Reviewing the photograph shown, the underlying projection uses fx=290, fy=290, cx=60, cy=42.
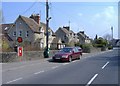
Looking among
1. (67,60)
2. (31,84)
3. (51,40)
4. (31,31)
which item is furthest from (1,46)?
(51,40)

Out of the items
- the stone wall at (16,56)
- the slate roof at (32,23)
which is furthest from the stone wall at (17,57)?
the slate roof at (32,23)

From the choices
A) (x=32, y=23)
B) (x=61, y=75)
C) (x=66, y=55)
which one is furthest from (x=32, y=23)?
(x=61, y=75)

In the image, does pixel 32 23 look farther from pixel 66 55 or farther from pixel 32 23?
pixel 66 55

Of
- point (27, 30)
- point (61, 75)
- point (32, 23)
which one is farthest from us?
point (32, 23)

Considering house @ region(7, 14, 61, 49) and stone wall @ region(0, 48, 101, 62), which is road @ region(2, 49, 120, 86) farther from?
house @ region(7, 14, 61, 49)

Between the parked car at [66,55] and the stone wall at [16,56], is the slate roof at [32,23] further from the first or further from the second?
the parked car at [66,55]

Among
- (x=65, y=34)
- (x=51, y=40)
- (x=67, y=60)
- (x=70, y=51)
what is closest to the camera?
(x=67, y=60)

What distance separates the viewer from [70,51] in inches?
1231

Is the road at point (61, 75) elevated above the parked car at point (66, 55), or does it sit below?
below

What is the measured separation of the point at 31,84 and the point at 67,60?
683 inches

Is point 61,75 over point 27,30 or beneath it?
beneath

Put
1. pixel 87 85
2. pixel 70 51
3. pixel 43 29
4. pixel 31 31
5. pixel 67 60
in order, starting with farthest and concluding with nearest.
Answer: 1. pixel 43 29
2. pixel 31 31
3. pixel 70 51
4. pixel 67 60
5. pixel 87 85

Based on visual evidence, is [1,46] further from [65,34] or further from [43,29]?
[65,34]

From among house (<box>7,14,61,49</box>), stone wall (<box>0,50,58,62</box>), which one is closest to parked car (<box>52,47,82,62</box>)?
stone wall (<box>0,50,58,62</box>)
